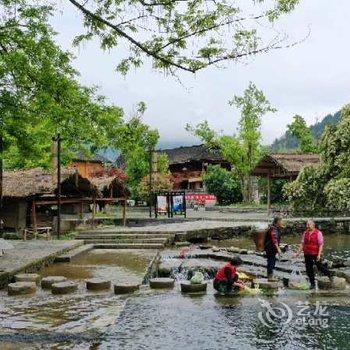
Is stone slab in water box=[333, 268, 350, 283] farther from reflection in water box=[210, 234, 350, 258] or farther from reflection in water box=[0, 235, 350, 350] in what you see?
reflection in water box=[210, 234, 350, 258]

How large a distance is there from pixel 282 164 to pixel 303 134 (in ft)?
56.1

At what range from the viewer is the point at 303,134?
51406 millimetres

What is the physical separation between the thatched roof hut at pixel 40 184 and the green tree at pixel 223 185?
76.0 feet

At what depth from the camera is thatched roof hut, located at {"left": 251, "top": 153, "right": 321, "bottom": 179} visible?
3600 centimetres

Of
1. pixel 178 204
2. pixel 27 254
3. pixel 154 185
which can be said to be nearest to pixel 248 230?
pixel 178 204

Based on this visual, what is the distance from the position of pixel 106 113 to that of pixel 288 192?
23.6 metres

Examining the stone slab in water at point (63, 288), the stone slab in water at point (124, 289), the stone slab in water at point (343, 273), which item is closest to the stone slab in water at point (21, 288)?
the stone slab in water at point (63, 288)

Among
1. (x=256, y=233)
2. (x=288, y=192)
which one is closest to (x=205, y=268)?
(x=256, y=233)

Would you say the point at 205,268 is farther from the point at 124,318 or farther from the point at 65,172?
the point at 65,172

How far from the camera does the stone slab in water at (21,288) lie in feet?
38.8

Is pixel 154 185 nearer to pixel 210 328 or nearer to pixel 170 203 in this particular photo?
pixel 170 203

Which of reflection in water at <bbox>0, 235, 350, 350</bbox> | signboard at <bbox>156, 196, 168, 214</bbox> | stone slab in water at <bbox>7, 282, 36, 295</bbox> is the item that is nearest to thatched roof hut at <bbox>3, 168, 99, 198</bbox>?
signboard at <bbox>156, 196, 168, 214</bbox>

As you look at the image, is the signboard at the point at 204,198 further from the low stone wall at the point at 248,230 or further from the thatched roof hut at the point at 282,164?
the low stone wall at the point at 248,230

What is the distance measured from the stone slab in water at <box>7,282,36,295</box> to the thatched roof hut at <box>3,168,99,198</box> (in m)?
13.6
